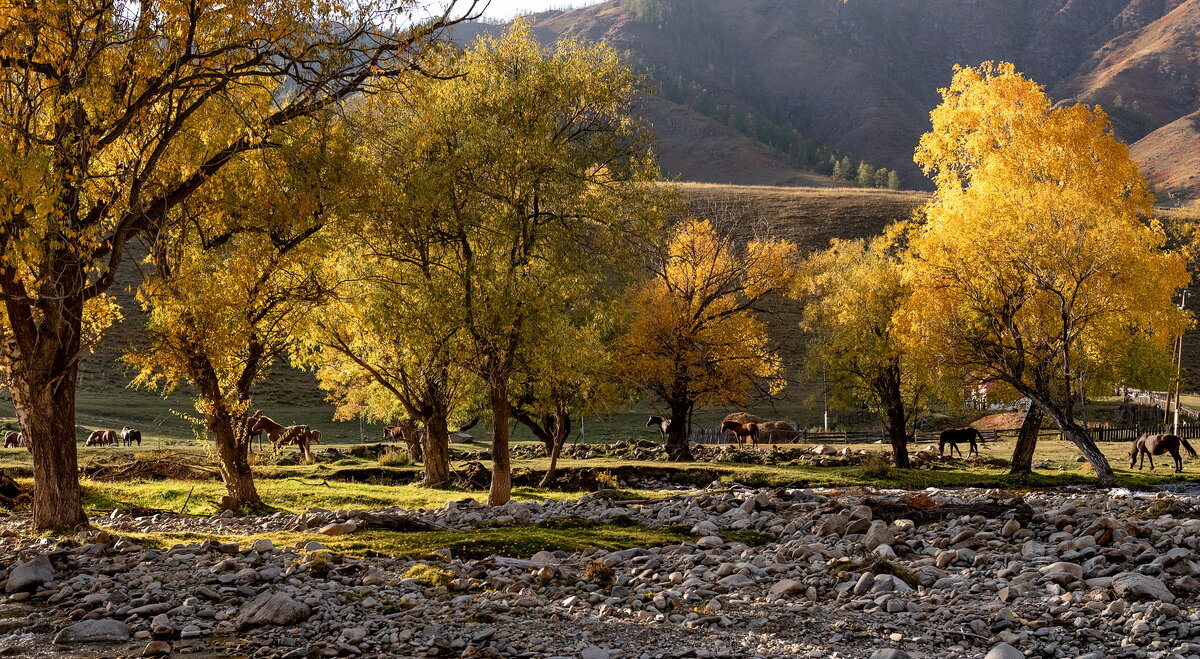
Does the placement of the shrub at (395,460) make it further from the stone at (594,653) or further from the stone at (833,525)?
the stone at (594,653)

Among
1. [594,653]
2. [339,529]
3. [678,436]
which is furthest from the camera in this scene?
[678,436]

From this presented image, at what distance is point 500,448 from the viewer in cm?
2277

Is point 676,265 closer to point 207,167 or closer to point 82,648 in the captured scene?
point 207,167

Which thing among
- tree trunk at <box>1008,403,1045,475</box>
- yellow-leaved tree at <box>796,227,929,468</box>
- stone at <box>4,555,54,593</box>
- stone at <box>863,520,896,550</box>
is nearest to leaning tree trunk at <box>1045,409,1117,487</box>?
tree trunk at <box>1008,403,1045,475</box>

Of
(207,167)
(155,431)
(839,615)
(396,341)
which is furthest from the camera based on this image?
(155,431)

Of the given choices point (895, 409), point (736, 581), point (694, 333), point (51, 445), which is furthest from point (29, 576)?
point (895, 409)

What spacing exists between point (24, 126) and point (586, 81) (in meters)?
13.1

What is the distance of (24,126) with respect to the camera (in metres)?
12.6

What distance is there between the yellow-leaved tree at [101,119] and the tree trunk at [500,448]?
8.68 meters

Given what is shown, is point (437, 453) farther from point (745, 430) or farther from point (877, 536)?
A: point (745, 430)

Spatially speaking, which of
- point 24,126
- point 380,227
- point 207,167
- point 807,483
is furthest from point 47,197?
point 807,483

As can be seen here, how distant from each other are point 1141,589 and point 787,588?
435 cm

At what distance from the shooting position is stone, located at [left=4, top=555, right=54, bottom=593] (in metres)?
11.4

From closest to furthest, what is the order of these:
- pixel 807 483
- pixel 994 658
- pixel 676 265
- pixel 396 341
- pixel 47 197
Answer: pixel 994 658
pixel 47 197
pixel 396 341
pixel 807 483
pixel 676 265
